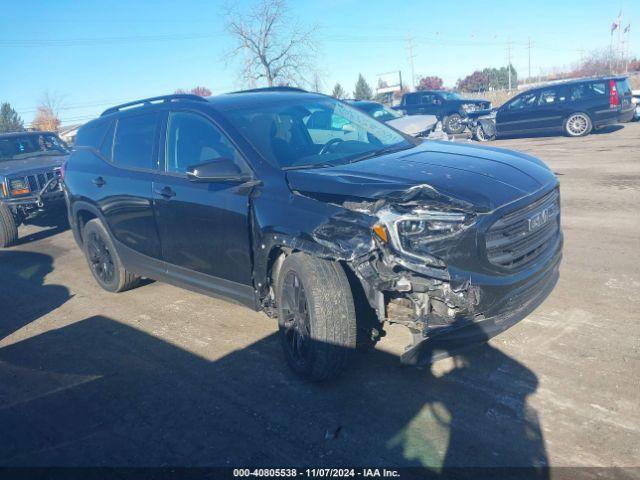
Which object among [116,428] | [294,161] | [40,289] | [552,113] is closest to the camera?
[116,428]

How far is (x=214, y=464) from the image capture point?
3018 millimetres

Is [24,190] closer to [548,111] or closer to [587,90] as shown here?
[548,111]

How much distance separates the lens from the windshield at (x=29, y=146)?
33.8 ft

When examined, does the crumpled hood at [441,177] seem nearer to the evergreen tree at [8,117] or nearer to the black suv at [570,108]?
the black suv at [570,108]

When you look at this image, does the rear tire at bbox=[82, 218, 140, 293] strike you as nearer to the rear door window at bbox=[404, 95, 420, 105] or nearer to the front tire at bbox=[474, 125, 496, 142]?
the front tire at bbox=[474, 125, 496, 142]

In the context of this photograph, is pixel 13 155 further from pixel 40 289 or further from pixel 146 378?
pixel 146 378

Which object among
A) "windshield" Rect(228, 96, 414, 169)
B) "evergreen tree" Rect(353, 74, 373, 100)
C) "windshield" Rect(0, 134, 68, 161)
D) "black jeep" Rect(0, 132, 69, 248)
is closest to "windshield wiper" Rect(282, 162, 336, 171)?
"windshield" Rect(228, 96, 414, 169)

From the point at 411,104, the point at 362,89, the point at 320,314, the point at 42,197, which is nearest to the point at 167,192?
the point at 320,314

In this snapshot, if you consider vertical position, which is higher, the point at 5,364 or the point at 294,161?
the point at 294,161

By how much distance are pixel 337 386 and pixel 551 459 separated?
140 cm

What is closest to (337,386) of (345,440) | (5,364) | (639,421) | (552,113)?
(345,440)

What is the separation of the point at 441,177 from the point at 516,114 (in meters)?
16.6

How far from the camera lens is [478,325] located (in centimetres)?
327

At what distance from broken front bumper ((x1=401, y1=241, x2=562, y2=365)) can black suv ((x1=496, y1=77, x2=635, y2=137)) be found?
15444 mm
